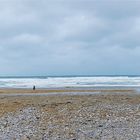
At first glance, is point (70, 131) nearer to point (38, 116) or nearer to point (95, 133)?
point (95, 133)

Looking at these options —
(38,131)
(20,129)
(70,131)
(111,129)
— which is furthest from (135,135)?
(20,129)

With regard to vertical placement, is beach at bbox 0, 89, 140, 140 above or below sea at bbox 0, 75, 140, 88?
below

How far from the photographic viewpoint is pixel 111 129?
12.0 m

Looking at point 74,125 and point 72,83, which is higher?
point 72,83

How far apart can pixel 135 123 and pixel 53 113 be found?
14.9ft

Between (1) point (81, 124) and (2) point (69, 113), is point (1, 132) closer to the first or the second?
(1) point (81, 124)

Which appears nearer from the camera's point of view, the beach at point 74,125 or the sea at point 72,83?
Answer: the beach at point 74,125

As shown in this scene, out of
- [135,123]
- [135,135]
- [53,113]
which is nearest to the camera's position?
[135,135]

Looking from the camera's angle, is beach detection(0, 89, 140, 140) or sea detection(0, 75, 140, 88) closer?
beach detection(0, 89, 140, 140)

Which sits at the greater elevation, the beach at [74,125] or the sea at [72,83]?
the sea at [72,83]

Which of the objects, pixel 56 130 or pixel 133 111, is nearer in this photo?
pixel 56 130

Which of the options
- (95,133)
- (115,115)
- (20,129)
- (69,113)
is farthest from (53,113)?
(95,133)

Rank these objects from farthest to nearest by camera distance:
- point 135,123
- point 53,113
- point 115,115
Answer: point 53,113
point 115,115
point 135,123

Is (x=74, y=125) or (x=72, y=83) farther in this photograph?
(x=72, y=83)
